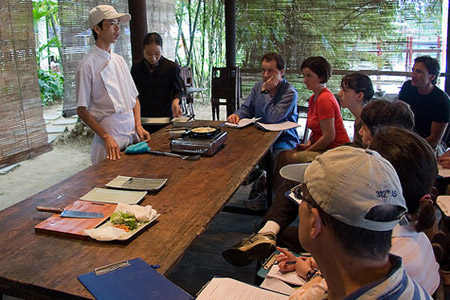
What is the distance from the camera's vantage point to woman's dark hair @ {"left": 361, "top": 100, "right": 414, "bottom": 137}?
216cm

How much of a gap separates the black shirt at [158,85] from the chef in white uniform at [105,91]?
22.4 inches

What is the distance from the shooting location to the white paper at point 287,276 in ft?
5.70

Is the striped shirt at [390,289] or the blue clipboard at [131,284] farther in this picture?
the blue clipboard at [131,284]

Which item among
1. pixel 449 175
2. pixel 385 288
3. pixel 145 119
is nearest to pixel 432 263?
pixel 385 288

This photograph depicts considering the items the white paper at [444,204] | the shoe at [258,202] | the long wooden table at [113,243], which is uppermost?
the long wooden table at [113,243]

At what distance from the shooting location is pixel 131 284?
136 centimetres

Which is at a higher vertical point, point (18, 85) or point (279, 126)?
point (18, 85)

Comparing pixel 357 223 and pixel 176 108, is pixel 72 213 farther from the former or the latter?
pixel 176 108

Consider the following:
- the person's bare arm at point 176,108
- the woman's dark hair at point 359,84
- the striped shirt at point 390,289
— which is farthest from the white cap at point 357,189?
the person's bare arm at point 176,108

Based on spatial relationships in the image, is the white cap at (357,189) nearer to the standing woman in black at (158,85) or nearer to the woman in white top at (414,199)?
the woman in white top at (414,199)

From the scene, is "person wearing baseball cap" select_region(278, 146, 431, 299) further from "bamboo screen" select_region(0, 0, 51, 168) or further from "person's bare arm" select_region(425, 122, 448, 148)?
"bamboo screen" select_region(0, 0, 51, 168)

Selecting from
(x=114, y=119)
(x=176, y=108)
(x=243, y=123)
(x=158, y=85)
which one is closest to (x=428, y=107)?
(x=243, y=123)

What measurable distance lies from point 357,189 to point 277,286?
2.79 ft

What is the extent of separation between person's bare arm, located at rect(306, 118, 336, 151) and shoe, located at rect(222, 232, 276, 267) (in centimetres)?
141
